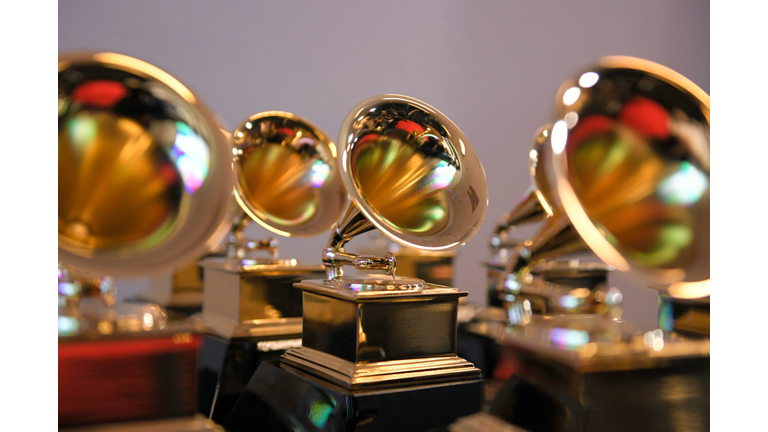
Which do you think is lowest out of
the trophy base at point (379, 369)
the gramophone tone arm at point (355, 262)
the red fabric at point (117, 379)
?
the trophy base at point (379, 369)

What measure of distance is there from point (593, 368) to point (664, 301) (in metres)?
0.57

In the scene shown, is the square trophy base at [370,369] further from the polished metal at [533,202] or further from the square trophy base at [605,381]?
the polished metal at [533,202]

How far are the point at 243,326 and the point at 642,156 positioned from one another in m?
1.10

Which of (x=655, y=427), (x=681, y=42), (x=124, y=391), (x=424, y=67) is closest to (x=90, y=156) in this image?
(x=124, y=391)

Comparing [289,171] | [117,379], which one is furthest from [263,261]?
[117,379]

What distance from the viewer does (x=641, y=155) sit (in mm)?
1201

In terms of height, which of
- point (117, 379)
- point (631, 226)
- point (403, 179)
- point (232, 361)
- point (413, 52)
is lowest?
point (232, 361)

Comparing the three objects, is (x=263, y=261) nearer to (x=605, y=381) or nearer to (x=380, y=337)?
(x=380, y=337)

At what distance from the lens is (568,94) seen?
1.17m

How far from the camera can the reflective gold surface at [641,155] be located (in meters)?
1.12

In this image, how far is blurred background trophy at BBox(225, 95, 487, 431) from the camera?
4.12 ft

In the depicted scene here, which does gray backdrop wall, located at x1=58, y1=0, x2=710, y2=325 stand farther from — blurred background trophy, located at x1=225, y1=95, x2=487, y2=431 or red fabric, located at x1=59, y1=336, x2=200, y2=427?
red fabric, located at x1=59, y1=336, x2=200, y2=427

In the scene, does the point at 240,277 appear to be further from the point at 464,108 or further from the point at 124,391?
the point at 464,108

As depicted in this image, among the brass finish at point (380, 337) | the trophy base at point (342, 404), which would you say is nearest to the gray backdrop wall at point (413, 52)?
the trophy base at point (342, 404)
